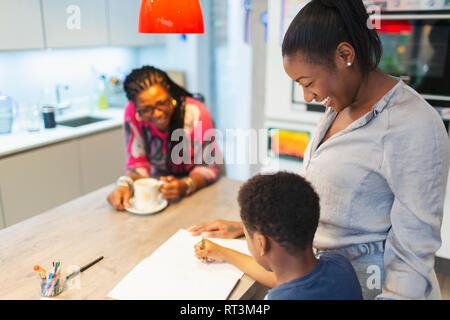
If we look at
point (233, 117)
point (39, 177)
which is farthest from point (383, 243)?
Answer: point (233, 117)

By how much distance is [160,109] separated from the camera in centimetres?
162

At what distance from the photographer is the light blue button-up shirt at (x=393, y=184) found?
2.55ft

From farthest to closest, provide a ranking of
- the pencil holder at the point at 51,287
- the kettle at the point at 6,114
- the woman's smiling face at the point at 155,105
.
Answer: the kettle at the point at 6,114 < the woman's smiling face at the point at 155,105 < the pencil holder at the point at 51,287

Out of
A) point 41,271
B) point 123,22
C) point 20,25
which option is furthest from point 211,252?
point 123,22

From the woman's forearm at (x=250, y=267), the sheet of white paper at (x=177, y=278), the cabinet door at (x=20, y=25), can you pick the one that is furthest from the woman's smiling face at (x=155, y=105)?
the cabinet door at (x=20, y=25)

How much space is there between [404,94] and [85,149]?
229cm

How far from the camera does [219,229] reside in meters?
1.22

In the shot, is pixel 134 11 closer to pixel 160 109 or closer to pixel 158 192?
→ pixel 160 109

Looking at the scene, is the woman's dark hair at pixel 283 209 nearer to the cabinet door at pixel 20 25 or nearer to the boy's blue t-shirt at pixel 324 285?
the boy's blue t-shirt at pixel 324 285

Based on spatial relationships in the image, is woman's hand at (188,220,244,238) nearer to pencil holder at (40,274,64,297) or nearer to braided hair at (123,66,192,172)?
pencil holder at (40,274,64,297)

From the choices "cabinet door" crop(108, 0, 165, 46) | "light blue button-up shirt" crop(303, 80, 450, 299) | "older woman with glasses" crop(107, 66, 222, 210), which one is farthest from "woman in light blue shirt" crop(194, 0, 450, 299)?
"cabinet door" crop(108, 0, 165, 46)

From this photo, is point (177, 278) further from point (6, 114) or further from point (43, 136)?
point (6, 114)

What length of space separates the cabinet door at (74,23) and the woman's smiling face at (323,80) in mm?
2237

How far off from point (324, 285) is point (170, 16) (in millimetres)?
782
